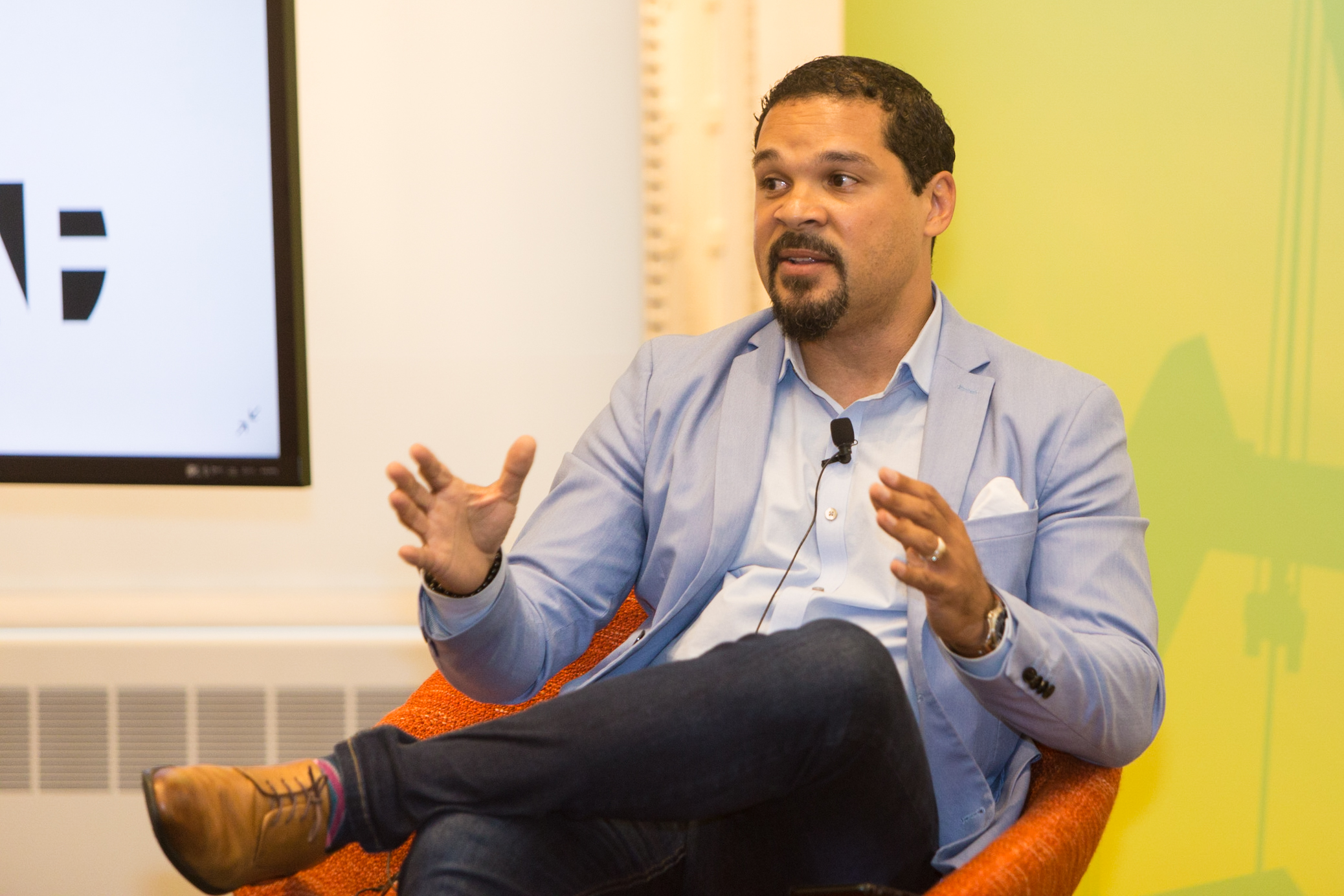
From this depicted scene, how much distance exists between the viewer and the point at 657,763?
1.17 meters

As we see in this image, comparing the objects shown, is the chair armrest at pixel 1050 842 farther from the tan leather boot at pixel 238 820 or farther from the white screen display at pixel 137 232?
the white screen display at pixel 137 232

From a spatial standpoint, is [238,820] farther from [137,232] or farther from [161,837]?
[137,232]

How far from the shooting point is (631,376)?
5.88 feet

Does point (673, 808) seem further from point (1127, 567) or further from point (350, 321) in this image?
point (350, 321)

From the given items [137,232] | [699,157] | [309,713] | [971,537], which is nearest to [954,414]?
[971,537]

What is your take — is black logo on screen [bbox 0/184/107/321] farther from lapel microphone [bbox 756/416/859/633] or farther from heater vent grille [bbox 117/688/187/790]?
lapel microphone [bbox 756/416/859/633]

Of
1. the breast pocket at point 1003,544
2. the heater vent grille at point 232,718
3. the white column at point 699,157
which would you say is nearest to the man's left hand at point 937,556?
the breast pocket at point 1003,544

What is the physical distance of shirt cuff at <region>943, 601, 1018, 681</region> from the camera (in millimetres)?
1245

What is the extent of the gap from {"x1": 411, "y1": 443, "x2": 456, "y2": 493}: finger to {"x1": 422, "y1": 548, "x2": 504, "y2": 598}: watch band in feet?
0.36

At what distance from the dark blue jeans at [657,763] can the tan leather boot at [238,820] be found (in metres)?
0.04

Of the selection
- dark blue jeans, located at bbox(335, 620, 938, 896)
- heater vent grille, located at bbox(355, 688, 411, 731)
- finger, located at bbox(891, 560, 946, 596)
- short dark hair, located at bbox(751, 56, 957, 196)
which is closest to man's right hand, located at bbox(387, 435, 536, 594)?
dark blue jeans, located at bbox(335, 620, 938, 896)

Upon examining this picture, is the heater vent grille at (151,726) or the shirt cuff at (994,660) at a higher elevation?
the shirt cuff at (994,660)

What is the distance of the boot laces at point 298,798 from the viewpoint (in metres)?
1.15

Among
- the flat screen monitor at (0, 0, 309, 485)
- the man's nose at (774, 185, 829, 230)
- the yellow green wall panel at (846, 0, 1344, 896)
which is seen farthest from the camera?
the flat screen monitor at (0, 0, 309, 485)
